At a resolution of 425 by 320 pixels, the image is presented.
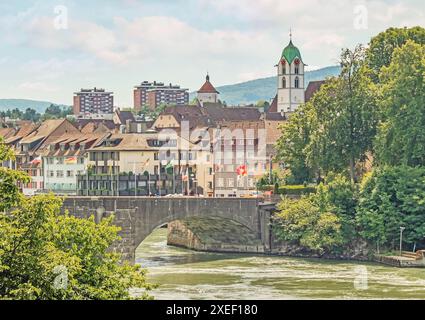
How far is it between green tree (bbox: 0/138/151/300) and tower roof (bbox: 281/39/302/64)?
144 meters

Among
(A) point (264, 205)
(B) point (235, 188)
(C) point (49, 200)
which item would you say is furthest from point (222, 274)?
(B) point (235, 188)

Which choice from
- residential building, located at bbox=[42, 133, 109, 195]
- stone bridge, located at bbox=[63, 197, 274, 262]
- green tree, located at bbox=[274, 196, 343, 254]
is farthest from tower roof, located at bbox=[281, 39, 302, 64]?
stone bridge, located at bbox=[63, 197, 274, 262]

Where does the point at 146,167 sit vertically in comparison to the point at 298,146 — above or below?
below

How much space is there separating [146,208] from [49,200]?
41.9 metres

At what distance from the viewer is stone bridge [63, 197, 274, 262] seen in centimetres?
6388

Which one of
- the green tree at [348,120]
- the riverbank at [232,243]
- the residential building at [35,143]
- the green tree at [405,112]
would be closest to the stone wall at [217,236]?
the riverbank at [232,243]

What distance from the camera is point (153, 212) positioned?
66.3 metres

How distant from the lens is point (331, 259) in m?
67.9

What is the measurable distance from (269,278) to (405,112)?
18.7 m

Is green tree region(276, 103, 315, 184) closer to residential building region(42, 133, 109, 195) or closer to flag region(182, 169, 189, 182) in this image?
flag region(182, 169, 189, 182)

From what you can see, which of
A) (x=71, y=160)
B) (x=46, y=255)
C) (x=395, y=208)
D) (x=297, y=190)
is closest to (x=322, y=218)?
(x=395, y=208)

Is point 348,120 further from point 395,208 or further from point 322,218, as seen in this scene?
point 395,208
